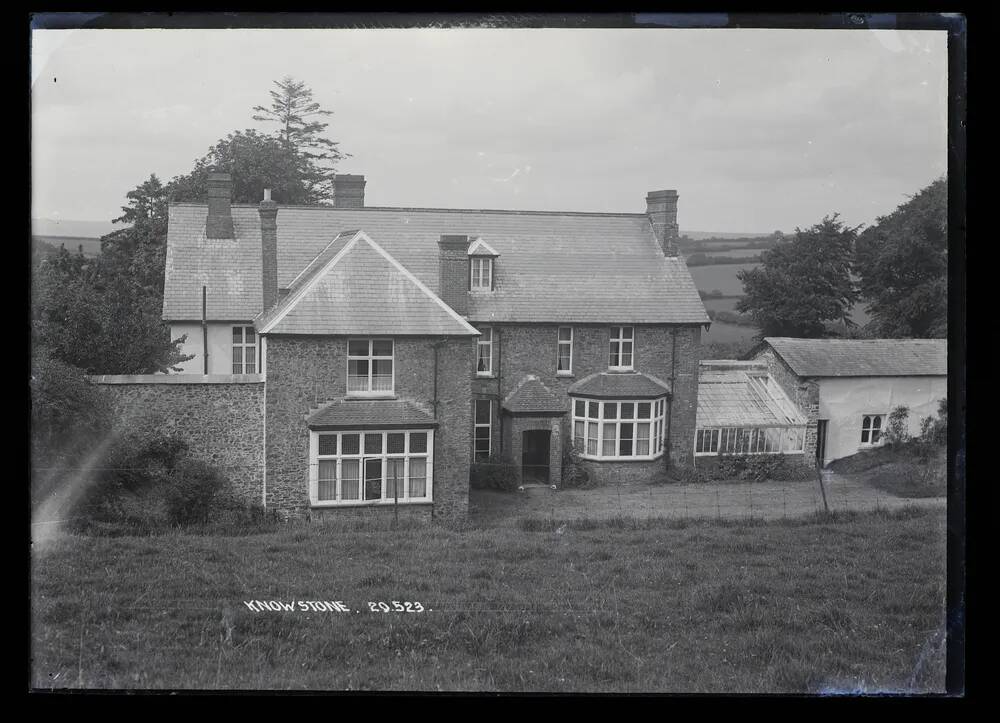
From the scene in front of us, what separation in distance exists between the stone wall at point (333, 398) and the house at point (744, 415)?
4.25 m

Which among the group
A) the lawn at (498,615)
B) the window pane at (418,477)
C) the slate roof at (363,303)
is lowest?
the lawn at (498,615)

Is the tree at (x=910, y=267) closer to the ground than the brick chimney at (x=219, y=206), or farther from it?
closer to the ground

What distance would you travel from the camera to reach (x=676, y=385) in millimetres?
16812

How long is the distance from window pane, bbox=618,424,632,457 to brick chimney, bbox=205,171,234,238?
7729 mm

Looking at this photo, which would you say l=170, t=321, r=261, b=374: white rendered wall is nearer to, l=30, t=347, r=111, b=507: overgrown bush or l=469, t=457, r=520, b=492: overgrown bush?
l=30, t=347, r=111, b=507: overgrown bush

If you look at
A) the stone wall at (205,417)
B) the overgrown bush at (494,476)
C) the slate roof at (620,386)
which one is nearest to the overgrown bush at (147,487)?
the stone wall at (205,417)

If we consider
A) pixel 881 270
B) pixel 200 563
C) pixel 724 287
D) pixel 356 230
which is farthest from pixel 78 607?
pixel 881 270

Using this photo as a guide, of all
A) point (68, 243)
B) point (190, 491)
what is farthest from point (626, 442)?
point (68, 243)

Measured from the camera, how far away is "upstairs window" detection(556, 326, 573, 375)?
1738 cm

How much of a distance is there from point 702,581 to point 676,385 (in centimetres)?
625

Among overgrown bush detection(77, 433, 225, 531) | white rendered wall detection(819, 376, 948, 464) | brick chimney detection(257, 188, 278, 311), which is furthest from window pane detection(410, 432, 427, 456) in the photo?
white rendered wall detection(819, 376, 948, 464)

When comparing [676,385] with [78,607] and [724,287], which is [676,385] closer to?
[724,287]

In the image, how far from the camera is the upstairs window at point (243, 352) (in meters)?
15.1

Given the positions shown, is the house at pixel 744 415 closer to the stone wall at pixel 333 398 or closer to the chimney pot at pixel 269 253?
the stone wall at pixel 333 398
